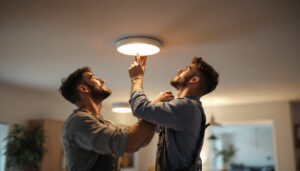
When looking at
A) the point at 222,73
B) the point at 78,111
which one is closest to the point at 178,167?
the point at 78,111

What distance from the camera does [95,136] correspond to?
5.29ft

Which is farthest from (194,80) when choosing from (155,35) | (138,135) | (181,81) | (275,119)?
(275,119)

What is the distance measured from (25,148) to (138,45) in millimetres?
3310

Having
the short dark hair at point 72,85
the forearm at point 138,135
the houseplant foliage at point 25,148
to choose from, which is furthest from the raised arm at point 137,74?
the houseplant foliage at point 25,148

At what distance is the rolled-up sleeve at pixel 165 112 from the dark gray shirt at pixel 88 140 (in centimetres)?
15

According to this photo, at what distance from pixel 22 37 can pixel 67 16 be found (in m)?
0.79

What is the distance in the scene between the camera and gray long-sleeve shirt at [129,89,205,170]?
1.68m

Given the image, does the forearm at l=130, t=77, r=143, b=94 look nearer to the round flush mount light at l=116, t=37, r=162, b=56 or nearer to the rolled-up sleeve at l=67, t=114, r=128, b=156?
the rolled-up sleeve at l=67, t=114, r=128, b=156

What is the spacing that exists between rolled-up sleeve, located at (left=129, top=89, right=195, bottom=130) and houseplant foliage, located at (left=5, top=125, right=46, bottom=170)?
407 cm

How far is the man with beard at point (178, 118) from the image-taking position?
1.69 metres

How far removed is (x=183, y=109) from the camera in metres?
1.72

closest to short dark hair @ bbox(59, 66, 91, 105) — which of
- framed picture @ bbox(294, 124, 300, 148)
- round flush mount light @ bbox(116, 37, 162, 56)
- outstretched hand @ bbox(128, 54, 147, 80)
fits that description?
outstretched hand @ bbox(128, 54, 147, 80)

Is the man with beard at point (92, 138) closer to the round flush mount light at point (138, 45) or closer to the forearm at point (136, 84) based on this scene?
the forearm at point (136, 84)

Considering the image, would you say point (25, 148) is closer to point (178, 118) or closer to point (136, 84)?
point (136, 84)
